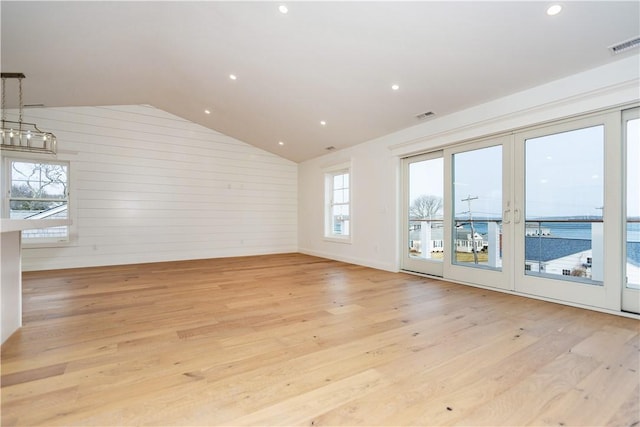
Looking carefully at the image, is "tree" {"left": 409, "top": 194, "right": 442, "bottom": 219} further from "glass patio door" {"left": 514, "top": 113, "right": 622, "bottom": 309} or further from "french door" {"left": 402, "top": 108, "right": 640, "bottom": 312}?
"glass patio door" {"left": 514, "top": 113, "right": 622, "bottom": 309}

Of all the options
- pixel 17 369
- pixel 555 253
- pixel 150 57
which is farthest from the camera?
pixel 150 57

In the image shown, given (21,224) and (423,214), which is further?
(423,214)

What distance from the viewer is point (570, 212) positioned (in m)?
3.18

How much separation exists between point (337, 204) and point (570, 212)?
423 cm

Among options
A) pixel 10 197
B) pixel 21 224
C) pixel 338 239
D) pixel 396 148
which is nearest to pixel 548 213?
pixel 396 148

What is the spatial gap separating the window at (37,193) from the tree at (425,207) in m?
→ 6.28

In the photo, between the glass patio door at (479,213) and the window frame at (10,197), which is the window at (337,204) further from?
the window frame at (10,197)

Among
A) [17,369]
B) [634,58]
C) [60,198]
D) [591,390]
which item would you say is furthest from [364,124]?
[60,198]

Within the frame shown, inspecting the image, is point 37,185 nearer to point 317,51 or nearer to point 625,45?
point 317,51

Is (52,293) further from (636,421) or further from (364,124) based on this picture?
(636,421)

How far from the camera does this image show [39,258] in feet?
16.8

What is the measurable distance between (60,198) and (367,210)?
571 cm

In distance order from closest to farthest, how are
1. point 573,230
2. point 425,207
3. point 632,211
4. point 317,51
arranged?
point 632,211
point 573,230
point 317,51
point 425,207

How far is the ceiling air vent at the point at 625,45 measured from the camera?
245cm
